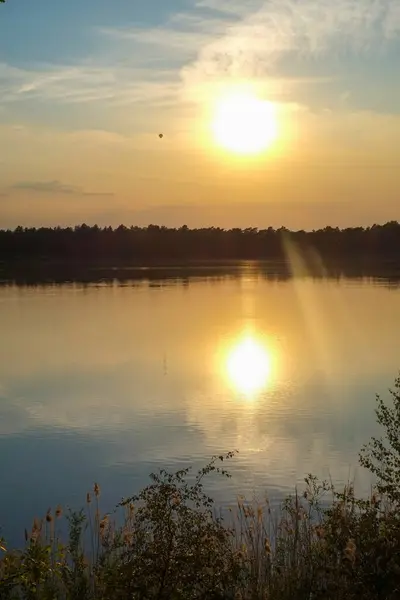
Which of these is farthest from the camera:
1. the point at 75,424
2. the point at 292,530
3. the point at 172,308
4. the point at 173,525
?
the point at 172,308

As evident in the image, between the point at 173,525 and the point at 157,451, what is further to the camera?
the point at 157,451

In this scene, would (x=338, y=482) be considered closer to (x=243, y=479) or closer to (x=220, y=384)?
(x=243, y=479)

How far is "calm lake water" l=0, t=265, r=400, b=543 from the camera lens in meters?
8.82

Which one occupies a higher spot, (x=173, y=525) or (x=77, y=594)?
(x=173, y=525)

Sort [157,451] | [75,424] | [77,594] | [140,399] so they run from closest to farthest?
[77,594] → [157,451] → [75,424] → [140,399]

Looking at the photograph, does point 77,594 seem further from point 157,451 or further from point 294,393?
point 294,393

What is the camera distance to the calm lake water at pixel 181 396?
28.9 ft

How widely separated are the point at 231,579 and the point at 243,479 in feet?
14.4

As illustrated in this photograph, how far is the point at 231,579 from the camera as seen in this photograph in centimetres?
408

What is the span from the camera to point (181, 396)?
1318cm

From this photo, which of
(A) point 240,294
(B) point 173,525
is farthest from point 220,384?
(A) point 240,294

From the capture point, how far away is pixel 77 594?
484cm

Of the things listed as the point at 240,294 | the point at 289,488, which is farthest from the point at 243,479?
the point at 240,294

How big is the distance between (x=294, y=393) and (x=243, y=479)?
511cm
